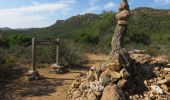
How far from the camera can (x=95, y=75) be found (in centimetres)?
1009

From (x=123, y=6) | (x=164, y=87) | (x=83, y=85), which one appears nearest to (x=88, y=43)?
(x=83, y=85)

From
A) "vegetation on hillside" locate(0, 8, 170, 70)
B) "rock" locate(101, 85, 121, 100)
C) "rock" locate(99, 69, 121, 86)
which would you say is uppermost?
"vegetation on hillside" locate(0, 8, 170, 70)

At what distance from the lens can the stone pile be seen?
9.03 metres

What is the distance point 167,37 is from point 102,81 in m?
22.2

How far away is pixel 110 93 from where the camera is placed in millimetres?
8562

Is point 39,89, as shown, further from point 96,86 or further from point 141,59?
point 141,59

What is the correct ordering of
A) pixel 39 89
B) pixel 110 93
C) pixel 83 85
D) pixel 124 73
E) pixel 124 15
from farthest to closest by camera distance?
1. pixel 39 89
2. pixel 83 85
3. pixel 124 15
4. pixel 124 73
5. pixel 110 93

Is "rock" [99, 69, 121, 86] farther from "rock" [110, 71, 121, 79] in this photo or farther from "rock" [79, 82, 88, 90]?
"rock" [79, 82, 88, 90]

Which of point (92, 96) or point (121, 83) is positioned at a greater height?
point (121, 83)

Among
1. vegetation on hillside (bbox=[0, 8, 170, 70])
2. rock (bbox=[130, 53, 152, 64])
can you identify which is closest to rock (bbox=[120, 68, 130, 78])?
rock (bbox=[130, 53, 152, 64])

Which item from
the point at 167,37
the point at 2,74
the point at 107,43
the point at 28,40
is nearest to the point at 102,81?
the point at 2,74

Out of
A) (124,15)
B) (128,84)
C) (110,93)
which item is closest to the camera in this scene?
(110,93)

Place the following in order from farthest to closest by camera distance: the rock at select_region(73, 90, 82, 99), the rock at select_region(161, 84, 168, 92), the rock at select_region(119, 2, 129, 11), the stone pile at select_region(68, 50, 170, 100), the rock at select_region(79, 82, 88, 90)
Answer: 1. the rock at select_region(79, 82, 88, 90)
2. the rock at select_region(73, 90, 82, 99)
3. the rock at select_region(119, 2, 129, 11)
4. the rock at select_region(161, 84, 168, 92)
5. the stone pile at select_region(68, 50, 170, 100)

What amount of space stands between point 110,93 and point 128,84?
98 centimetres
